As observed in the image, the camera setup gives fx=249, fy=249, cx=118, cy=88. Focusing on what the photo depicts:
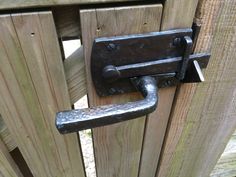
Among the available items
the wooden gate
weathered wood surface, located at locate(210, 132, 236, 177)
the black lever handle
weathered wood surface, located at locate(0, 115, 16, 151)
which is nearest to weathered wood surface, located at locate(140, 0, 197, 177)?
the wooden gate

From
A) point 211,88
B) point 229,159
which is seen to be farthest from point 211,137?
point 229,159

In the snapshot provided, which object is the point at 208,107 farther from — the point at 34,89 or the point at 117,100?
the point at 34,89

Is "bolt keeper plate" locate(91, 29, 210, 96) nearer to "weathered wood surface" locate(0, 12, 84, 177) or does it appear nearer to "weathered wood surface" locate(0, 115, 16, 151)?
"weathered wood surface" locate(0, 12, 84, 177)

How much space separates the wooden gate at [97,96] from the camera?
1.38 feet

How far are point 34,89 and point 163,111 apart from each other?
32 cm

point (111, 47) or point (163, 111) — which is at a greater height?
point (111, 47)

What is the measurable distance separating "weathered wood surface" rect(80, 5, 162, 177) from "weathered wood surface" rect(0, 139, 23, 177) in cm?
23

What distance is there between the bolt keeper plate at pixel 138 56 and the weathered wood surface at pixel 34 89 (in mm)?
78

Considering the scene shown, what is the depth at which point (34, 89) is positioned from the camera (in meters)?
0.50

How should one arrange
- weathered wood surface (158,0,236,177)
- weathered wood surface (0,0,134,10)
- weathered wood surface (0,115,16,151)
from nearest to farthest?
weathered wood surface (0,0,134,10)
weathered wood surface (158,0,236,177)
weathered wood surface (0,115,16,151)

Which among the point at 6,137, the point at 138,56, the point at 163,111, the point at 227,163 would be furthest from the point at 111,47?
the point at 227,163

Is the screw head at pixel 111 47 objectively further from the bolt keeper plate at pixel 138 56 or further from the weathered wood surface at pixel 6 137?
the weathered wood surface at pixel 6 137

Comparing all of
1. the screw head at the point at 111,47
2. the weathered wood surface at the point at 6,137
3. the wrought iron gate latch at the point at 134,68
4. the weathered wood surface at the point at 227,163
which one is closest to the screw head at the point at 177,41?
the wrought iron gate latch at the point at 134,68

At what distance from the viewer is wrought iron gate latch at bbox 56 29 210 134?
431mm
